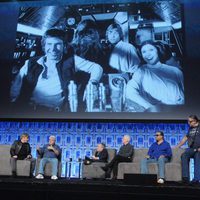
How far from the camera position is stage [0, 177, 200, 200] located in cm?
413

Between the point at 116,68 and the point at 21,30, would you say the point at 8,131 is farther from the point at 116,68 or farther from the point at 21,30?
the point at 116,68

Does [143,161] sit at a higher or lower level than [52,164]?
higher

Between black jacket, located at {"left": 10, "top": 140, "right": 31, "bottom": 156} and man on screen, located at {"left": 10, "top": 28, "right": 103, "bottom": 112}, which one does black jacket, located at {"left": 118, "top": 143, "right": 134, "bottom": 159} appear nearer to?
man on screen, located at {"left": 10, "top": 28, "right": 103, "bottom": 112}

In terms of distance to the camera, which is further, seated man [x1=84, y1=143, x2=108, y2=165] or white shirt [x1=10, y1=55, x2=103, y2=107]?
white shirt [x1=10, y1=55, x2=103, y2=107]

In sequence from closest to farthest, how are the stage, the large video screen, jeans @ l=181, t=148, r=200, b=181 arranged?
the stage, jeans @ l=181, t=148, r=200, b=181, the large video screen

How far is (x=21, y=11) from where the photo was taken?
793 centimetres

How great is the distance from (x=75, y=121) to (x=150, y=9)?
292cm

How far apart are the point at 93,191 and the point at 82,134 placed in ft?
10.6

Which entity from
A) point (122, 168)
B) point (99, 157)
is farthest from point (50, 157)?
point (122, 168)

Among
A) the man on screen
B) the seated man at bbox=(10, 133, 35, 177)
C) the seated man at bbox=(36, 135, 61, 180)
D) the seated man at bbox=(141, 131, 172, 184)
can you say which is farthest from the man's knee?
the man on screen

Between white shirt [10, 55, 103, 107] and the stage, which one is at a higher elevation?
white shirt [10, 55, 103, 107]

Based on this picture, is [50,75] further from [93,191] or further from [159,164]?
[93,191]

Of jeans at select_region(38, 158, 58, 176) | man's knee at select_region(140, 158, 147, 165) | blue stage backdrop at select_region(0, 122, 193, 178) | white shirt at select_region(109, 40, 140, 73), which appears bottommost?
jeans at select_region(38, 158, 58, 176)

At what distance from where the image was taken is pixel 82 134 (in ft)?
24.7
